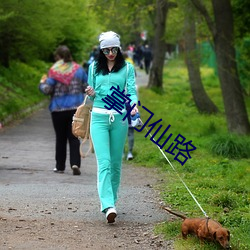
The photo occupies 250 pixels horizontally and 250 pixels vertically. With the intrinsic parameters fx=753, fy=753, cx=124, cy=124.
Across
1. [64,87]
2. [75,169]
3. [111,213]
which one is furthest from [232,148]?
[111,213]

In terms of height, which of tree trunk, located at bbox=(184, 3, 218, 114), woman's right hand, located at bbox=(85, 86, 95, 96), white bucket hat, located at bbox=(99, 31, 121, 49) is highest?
white bucket hat, located at bbox=(99, 31, 121, 49)

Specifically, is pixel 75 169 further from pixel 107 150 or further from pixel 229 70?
pixel 229 70

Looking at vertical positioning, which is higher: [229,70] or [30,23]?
[30,23]

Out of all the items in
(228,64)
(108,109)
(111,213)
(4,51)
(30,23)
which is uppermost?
(30,23)

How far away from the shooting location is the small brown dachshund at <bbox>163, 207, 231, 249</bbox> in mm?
5977

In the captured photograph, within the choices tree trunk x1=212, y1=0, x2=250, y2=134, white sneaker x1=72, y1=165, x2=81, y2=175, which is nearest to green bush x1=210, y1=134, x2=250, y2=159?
tree trunk x1=212, y1=0, x2=250, y2=134

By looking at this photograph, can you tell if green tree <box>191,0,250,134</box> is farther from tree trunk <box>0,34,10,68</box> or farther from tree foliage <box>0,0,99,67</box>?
tree trunk <box>0,34,10,68</box>

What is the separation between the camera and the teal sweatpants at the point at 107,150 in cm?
735

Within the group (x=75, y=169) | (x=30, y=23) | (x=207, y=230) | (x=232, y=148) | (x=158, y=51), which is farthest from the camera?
(x=158, y=51)

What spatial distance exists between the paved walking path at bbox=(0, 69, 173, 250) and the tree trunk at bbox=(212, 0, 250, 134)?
4.30 metres

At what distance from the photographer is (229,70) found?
53.5 ft

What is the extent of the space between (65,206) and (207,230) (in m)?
2.47

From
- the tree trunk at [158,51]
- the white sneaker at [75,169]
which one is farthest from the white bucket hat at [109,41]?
the tree trunk at [158,51]

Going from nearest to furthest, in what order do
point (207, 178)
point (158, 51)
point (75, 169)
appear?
point (207, 178)
point (75, 169)
point (158, 51)
